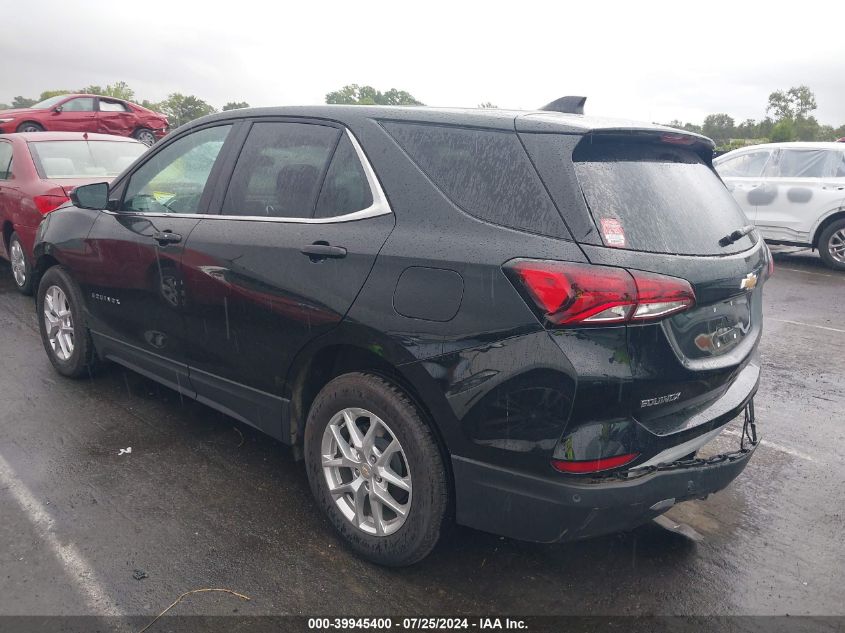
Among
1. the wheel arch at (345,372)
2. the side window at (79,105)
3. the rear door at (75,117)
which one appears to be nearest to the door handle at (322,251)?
the wheel arch at (345,372)

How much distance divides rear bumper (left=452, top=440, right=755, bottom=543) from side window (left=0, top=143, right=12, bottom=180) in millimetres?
6699

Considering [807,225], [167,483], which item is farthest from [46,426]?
[807,225]

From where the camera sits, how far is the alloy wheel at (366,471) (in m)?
2.69

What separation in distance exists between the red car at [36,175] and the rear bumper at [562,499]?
5.59m

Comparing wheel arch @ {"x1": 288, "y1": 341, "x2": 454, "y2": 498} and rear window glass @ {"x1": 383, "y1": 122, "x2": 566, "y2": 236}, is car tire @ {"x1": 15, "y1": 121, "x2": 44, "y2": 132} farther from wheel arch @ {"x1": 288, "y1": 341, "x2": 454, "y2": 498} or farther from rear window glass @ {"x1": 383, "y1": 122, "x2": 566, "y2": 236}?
rear window glass @ {"x1": 383, "y1": 122, "x2": 566, "y2": 236}

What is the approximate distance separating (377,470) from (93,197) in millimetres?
2609

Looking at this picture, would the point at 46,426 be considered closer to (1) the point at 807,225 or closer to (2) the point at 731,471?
(2) the point at 731,471

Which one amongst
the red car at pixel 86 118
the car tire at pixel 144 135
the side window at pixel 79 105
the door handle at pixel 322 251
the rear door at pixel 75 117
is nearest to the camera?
the door handle at pixel 322 251

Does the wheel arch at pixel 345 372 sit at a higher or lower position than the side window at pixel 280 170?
lower

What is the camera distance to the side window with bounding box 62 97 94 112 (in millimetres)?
16852

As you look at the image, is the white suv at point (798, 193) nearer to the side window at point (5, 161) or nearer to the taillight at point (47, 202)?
the taillight at point (47, 202)

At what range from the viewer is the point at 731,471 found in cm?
262

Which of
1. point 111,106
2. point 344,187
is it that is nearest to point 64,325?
point 344,187

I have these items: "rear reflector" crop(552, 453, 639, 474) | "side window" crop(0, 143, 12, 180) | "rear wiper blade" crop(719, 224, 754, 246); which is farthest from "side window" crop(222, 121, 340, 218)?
"side window" crop(0, 143, 12, 180)
